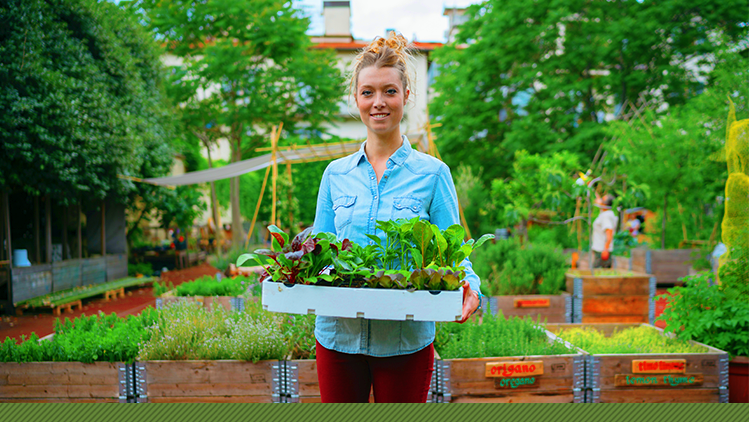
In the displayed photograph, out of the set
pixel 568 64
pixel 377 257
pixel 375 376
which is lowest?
pixel 375 376

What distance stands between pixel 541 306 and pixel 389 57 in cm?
426

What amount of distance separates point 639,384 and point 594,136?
1003 centimetres

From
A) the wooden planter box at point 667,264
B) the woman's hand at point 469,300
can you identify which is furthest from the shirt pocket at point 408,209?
the wooden planter box at point 667,264

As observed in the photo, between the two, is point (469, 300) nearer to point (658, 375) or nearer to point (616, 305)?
point (658, 375)

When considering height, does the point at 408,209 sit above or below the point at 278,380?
above

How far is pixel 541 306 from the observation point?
16.7 feet

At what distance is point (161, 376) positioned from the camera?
3.16 meters

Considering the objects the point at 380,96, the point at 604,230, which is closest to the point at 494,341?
the point at 380,96

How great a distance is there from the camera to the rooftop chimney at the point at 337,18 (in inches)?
1051

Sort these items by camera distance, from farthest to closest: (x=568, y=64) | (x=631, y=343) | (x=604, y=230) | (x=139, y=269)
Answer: (x=139, y=269) → (x=568, y=64) → (x=604, y=230) → (x=631, y=343)

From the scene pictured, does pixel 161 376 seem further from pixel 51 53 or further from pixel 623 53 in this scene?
pixel 623 53

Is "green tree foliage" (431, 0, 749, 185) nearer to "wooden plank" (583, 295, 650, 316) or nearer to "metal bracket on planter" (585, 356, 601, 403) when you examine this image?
"wooden plank" (583, 295, 650, 316)

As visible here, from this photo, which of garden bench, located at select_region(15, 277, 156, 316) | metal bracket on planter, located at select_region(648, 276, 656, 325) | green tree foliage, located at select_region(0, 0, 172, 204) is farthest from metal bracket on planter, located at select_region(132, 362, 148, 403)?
garden bench, located at select_region(15, 277, 156, 316)

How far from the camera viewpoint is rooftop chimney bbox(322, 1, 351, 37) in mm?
26688
